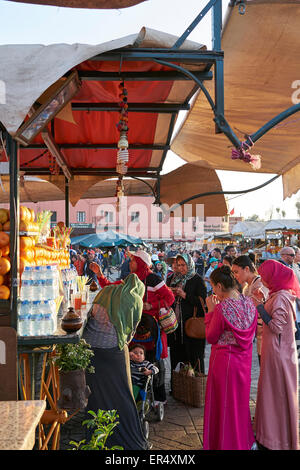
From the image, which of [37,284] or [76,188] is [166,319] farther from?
[76,188]

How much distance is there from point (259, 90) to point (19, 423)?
3118mm

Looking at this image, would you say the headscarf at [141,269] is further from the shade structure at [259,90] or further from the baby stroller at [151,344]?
the shade structure at [259,90]

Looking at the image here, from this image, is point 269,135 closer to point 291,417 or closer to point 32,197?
point 291,417

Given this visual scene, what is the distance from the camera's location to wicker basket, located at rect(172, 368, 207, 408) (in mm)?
4898

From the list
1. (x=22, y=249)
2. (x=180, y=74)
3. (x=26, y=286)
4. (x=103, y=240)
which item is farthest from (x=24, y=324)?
(x=103, y=240)

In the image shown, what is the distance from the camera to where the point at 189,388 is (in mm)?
4977

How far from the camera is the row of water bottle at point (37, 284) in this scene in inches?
108

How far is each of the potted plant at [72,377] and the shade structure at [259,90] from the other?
210cm

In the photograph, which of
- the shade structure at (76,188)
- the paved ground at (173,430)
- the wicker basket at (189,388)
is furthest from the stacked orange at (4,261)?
the shade structure at (76,188)

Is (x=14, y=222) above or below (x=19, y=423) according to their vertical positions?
above

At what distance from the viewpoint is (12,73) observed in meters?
2.38

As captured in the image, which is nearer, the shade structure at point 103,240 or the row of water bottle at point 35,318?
the row of water bottle at point 35,318

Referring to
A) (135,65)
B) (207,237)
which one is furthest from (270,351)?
(207,237)

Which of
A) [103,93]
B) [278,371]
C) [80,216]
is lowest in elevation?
[278,371]
